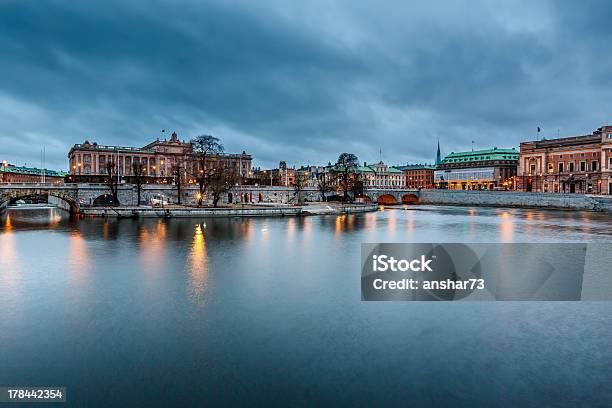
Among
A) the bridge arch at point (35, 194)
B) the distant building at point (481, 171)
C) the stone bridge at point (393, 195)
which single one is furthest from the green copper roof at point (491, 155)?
the bridge arch at point (35, 194)

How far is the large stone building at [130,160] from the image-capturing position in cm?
12312

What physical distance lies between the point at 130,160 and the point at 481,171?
444 feet

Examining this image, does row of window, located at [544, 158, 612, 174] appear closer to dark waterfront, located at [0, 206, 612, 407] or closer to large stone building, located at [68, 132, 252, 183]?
large stone building, located at [68, 132, 252, 183]

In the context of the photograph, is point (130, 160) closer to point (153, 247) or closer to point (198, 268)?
point (153, 247)

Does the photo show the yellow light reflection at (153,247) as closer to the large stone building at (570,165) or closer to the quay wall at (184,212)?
the quay wall at (184,212)

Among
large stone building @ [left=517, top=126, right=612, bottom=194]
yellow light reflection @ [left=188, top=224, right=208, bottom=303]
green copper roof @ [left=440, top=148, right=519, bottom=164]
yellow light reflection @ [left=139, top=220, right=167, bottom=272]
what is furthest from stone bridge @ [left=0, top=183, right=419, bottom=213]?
green copper roof @ [left=440, top=148, right=519, bottom=164]

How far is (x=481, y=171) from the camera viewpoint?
169m

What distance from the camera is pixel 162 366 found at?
41.2ft

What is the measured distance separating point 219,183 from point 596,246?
56.4 meters

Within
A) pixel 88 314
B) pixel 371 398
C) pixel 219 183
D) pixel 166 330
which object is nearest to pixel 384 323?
pixel 371 398

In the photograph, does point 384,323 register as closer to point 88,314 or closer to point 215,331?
point 215,331

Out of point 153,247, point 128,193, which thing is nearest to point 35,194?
point 128,193

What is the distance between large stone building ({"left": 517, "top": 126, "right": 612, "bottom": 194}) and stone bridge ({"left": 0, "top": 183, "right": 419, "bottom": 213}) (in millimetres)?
55661

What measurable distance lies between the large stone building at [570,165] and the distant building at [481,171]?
2123 cm
